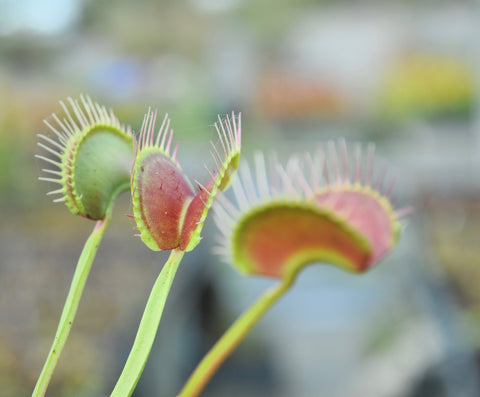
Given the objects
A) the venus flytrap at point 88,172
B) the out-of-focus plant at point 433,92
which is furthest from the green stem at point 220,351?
the out-of-focus plant at point 433,92

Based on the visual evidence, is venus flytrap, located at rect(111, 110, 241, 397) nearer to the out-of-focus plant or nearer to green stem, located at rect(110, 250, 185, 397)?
green stem, located at rect(110, 250, 185, 397)

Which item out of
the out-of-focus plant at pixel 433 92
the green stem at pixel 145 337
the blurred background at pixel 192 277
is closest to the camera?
the green stem at pixel 145 337

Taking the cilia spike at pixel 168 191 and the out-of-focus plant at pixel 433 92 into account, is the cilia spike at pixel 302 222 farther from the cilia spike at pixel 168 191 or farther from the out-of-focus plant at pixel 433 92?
the out-of-focus plant at pixel 433 92

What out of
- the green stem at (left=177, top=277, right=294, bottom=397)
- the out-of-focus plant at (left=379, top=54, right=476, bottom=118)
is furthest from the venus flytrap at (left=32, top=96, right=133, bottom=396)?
the out-of-focus plant at (left=379, top=54, right=476, bottom=118)

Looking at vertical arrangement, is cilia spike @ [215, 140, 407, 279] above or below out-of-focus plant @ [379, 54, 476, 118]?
below

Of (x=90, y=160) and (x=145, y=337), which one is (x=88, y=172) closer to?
(x=90, y=160)

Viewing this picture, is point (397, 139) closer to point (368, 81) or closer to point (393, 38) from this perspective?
point (368, 81)
